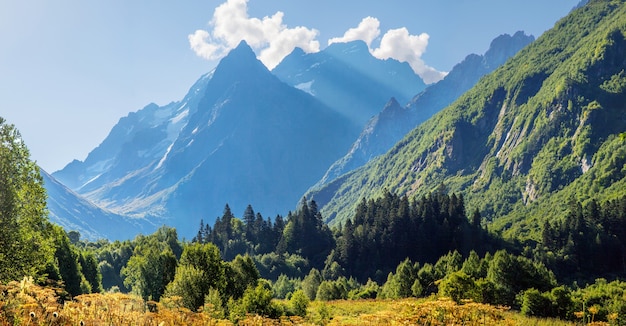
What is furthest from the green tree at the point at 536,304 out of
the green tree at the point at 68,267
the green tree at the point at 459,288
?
the green tree at the point at 68,267

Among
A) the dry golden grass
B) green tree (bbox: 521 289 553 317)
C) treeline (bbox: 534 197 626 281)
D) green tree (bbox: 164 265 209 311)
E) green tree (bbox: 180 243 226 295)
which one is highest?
treeline (bbox: 534 197 626 281)

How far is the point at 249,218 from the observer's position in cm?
19075

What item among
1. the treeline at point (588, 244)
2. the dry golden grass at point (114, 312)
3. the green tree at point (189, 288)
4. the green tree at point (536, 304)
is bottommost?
the green tree at point (536, 304)

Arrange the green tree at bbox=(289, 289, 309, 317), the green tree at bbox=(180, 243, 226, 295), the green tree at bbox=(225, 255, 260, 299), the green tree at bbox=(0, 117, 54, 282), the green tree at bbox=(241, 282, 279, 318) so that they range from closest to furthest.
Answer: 1. the green tree at bbox=(0, 117, 54, 282)
2. the green tree at bbox=(241, 282, 279, 318)
3. the green tree at bbox=(289, 289, 309, 317)
4. the green tree at bbox=(180, 243, 226, 295)
5. the green tree at bbox=(225, 255, 260, 299)

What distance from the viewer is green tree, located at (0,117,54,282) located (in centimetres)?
2464

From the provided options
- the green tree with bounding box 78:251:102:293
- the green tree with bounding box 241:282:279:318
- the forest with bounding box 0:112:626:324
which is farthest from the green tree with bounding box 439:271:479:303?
the green tree with bounding box 78:251:102:293

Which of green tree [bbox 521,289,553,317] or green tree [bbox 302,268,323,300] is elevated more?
green tree [bbox 302,268,323,300]

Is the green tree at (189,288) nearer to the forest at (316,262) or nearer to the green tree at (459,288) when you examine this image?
the forest at (316,262)

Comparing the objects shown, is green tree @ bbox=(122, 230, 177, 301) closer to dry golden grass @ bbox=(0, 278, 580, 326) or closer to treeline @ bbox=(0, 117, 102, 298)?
treeline @ bbox=(0, 117, 102, 298)

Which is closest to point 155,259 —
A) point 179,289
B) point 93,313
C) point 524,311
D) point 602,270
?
point 179,289

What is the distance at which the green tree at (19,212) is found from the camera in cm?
2464

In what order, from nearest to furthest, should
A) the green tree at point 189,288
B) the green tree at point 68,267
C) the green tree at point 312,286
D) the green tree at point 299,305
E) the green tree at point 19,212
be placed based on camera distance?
the green tree at point 19,212 < the green tree at point 189,288 < the green tree at point 299,305 < the green tree at point 68,267 < the green tree at point 312,286

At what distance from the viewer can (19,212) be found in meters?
25.8

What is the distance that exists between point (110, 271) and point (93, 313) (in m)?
139
